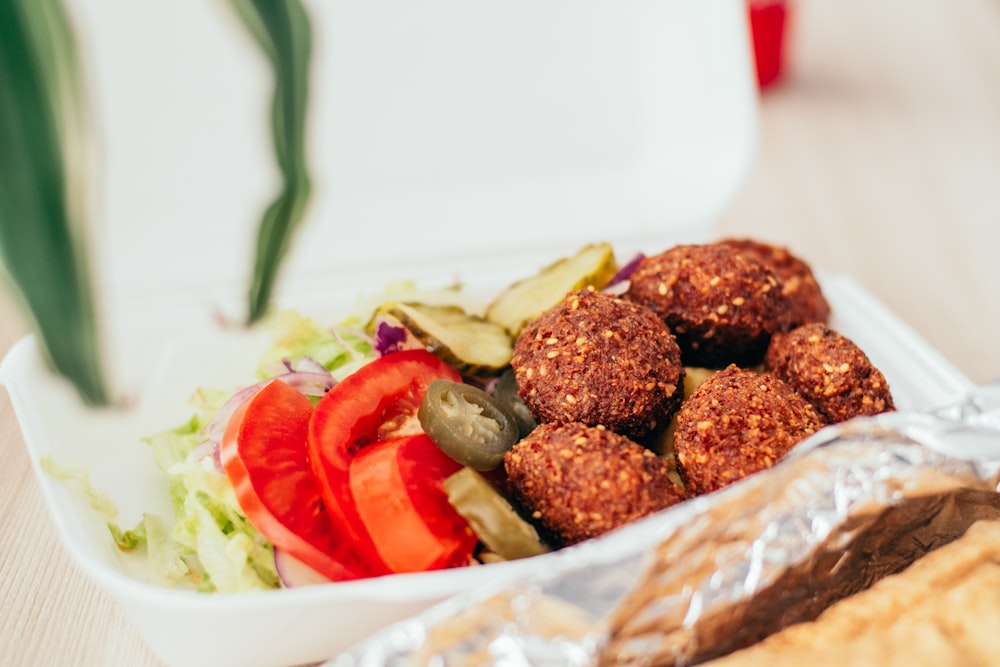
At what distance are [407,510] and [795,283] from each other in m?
1.07

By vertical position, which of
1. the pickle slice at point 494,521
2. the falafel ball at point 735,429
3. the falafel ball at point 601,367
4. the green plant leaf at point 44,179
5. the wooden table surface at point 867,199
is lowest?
the wooden table surface at point 867,199

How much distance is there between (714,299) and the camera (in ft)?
5.83

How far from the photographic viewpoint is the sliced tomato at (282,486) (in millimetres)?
1474

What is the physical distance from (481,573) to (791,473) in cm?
48

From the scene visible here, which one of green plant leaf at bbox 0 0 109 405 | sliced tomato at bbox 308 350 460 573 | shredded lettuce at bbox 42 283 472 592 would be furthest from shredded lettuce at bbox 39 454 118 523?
green plant leaf at bbox 0 0 109 405

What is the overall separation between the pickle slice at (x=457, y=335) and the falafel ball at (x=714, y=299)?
31 cm

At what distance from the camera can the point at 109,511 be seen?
157 cm

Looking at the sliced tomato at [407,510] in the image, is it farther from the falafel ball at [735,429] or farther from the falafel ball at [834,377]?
the falafel ball at [834,377]

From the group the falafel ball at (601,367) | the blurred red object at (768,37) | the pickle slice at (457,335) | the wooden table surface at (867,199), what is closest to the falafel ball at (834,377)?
the falafel ball at (601,367)

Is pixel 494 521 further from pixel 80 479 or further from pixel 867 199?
pixel 867 199

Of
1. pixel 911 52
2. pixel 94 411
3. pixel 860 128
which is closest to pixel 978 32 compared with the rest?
pixel 911 52

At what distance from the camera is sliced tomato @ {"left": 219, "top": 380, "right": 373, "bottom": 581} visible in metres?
1.47

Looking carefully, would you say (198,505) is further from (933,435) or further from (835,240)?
(835,240)

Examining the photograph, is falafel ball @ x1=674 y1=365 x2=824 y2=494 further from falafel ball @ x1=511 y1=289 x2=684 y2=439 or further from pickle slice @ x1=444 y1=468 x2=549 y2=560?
pickle slice @ x1=444 y1=468 x2=549 y2=560
